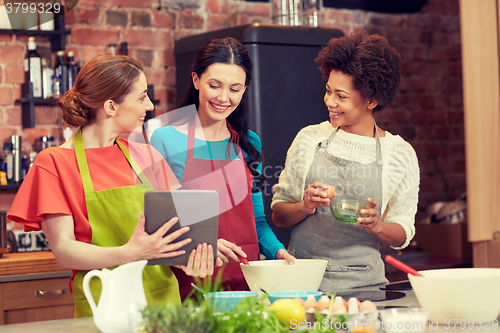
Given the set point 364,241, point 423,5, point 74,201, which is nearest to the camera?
point 74,201

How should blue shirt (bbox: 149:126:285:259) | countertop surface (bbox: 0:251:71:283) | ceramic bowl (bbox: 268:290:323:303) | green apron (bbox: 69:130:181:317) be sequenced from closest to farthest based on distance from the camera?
ceramic bowl (bbox: 268:290:323:303)
green apron (bbox: 69:130:181:317)
blue shirt (bbox: 149:126:285:259)
countertop surface (bbox: 0:251:71:283)

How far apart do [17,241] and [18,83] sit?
0.76 m

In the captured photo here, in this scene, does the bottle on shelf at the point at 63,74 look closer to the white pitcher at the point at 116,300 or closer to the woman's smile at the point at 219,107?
the woman's smile at the point at 219,107

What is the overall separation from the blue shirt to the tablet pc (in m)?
0.44

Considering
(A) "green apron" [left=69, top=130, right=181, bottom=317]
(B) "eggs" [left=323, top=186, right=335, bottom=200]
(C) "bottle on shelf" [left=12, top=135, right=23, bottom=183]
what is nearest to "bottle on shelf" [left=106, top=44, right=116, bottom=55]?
(C) "bottle on shelf" [left=12, top=135, right=23, bottom=183]

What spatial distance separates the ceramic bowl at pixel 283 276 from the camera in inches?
46.3

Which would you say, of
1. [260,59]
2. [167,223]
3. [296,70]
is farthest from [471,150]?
[167,223]

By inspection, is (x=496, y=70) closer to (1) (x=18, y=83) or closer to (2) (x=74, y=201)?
(2) (x=74, y=201)

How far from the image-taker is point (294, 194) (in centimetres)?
172

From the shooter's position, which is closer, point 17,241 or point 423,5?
point 17,241

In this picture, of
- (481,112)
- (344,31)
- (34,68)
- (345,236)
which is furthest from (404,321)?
(344,31)

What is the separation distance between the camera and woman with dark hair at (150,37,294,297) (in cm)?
161

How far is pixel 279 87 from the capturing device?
2.51 metres

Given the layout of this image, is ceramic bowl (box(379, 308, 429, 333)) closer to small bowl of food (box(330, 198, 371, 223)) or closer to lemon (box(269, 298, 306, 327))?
lemon (box(269, 298, 306, 327))
